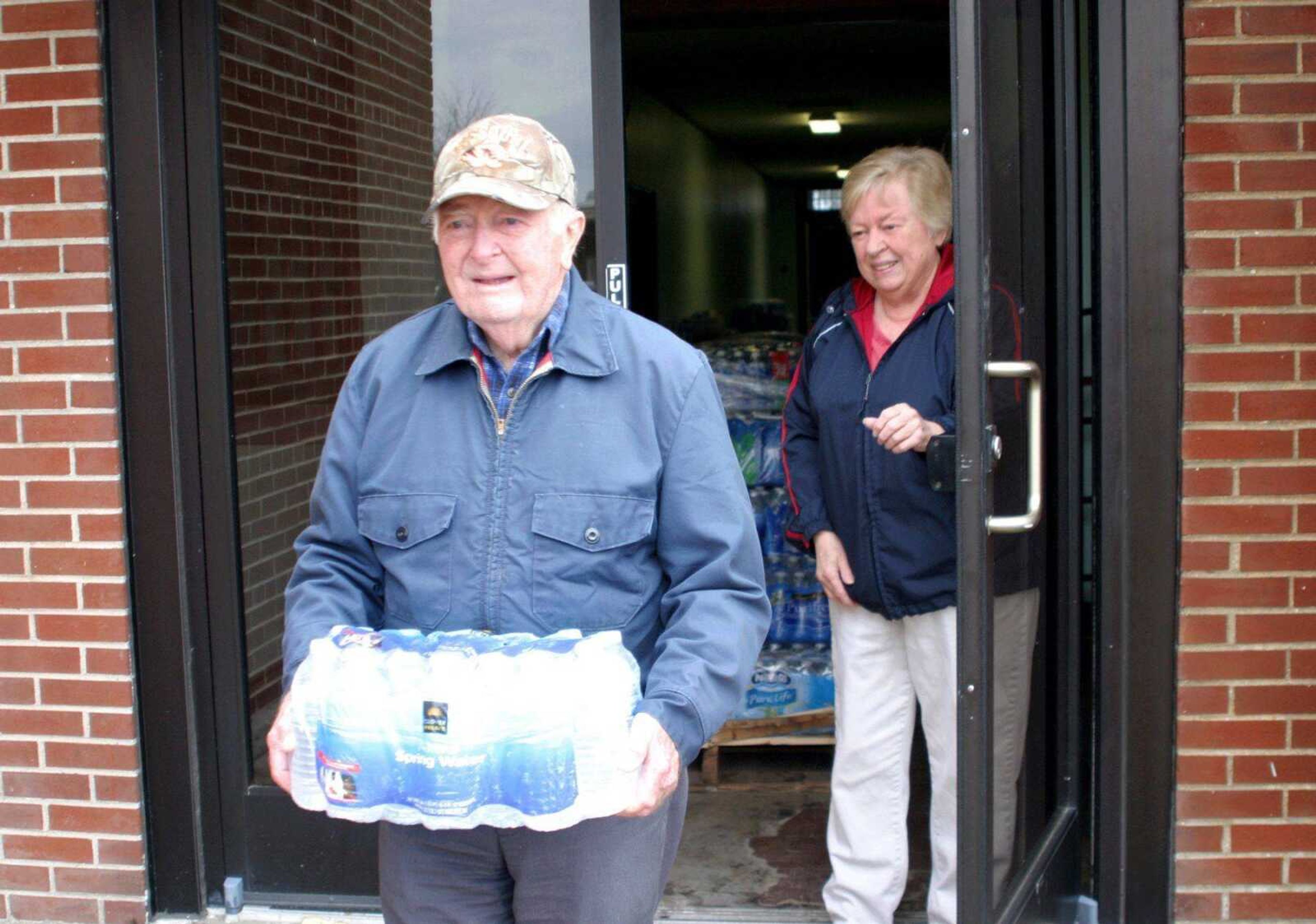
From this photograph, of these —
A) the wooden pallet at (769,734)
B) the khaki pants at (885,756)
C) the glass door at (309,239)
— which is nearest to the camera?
the khaki pants at (885,756)

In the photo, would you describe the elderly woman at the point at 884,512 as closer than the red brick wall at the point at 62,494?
Yes

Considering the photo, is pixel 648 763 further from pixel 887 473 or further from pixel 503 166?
pixel 887 473

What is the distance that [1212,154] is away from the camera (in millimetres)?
3021

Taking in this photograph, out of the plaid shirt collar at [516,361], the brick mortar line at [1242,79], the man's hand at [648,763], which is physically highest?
the brick mortar line at [1242,79]

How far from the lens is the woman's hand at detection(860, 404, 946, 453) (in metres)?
3.03

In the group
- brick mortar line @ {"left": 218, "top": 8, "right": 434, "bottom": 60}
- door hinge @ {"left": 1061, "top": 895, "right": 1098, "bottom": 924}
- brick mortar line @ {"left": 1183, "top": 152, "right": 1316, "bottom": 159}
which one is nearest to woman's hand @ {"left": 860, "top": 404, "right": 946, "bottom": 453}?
brick mortar line @ {"left": 1183, "top": 152, "right": 1316, "bottom": 159}

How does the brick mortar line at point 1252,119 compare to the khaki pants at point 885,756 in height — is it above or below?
above

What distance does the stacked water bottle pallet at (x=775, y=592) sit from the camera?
474 cm

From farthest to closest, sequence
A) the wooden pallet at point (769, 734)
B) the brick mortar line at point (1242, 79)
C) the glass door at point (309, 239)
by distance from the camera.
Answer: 1. the wooden pallet at point (769, 734)
2. the glass door at point (309, 239)
3. the brick mortar line at point (1242, 79)

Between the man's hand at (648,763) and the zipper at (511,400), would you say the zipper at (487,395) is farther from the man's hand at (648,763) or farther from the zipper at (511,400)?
the man's hand at (648,763)

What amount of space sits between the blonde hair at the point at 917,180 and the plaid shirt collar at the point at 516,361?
52.0 inches

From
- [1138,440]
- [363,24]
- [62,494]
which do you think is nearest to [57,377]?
[62,494]

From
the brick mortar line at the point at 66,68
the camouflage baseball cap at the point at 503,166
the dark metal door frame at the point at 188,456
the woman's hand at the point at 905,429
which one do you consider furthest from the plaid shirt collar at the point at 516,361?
the brick mortar line at the point at 66,68

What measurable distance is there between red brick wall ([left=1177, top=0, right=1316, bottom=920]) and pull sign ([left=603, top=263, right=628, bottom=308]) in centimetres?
132
